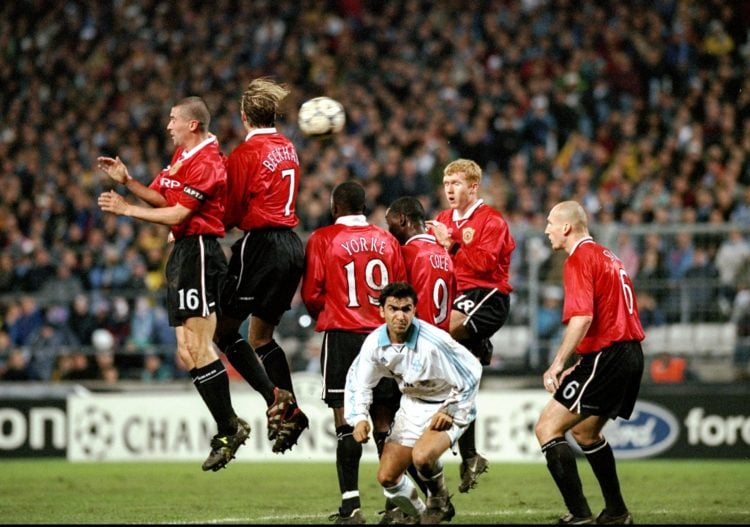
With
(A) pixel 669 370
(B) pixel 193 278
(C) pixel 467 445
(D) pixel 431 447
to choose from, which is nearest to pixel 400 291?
(D) pixel 431 447

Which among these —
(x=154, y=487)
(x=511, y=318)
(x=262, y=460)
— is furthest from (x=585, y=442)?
(x=262, y=460)

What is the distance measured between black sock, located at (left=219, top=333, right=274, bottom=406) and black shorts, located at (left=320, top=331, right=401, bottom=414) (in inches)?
24.4

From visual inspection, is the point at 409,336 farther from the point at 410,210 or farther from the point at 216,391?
the point at 216,391

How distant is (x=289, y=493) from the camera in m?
12.9

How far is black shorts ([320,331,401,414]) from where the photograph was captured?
9938 mm

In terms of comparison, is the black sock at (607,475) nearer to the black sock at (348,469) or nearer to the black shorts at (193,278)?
the black sock at (348,469)

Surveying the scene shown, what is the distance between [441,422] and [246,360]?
6.85 feet

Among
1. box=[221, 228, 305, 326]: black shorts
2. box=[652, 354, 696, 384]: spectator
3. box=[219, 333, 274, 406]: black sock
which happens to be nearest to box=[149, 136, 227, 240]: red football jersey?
box=[221, 228, 305, 326]: black shorts

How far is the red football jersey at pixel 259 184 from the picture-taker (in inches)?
401

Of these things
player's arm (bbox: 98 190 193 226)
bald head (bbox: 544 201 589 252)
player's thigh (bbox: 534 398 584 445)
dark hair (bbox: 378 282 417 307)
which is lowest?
player's thigh (bbox: 534 398 584 445)

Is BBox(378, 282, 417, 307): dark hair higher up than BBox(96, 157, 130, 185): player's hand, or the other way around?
BBox(96, 157, 130, 185): player's hand

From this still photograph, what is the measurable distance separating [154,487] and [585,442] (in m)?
5.61

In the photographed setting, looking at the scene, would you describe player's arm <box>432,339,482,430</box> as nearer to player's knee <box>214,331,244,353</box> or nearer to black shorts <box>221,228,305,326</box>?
black shorts <box>221,228,305,326</box>

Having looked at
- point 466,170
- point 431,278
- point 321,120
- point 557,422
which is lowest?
point 557,422
